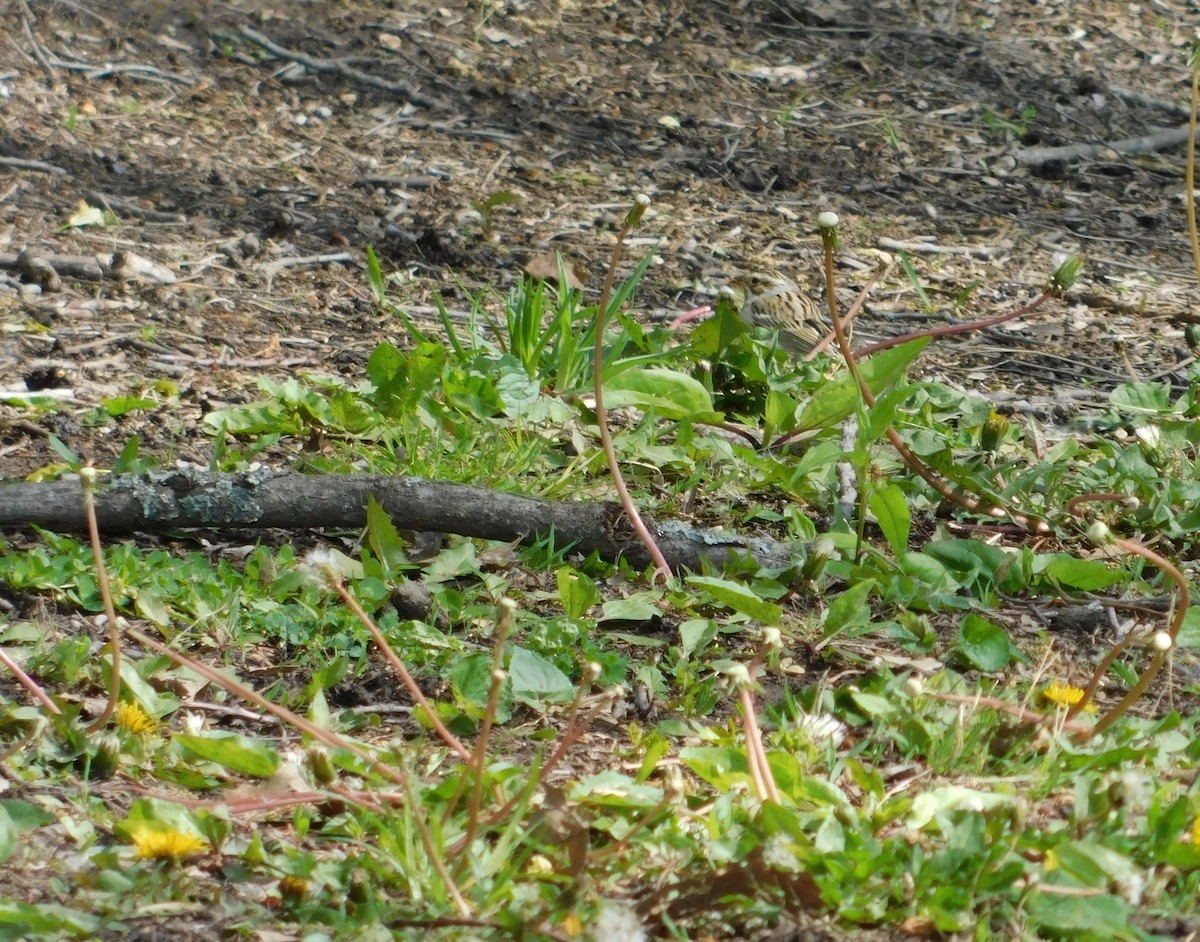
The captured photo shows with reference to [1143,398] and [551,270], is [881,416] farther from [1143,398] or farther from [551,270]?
[551,270]

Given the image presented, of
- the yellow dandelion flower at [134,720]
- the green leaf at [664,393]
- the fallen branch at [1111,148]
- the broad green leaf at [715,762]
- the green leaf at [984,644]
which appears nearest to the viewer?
the broad green leaf at [715,762]

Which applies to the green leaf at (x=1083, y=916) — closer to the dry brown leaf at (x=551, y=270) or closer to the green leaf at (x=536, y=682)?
the green leaf at (x=536, y=682)

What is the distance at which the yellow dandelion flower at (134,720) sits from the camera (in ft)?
6.98

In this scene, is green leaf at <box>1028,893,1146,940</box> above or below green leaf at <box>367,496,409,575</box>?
above

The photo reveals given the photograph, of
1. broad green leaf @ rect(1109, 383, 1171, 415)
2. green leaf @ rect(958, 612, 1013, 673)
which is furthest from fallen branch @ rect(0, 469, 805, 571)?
broad green leaf @ rect(1109, 383, 1171, 415)

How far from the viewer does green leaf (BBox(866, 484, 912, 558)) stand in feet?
9.25

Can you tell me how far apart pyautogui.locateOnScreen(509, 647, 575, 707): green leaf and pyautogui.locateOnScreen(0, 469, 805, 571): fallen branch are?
0.52 metres

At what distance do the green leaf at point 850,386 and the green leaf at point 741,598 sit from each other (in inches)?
29.7

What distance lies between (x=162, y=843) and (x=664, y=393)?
2039mm

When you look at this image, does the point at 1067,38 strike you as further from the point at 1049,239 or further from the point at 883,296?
the point at 883,296

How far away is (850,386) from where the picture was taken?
10.8 feet

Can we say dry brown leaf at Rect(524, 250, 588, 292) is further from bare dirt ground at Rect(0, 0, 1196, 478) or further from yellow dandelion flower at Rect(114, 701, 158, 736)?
yellow dandelion flower at Rect(114, 701, 158, 736)

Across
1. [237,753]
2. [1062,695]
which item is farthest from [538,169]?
[237,753]

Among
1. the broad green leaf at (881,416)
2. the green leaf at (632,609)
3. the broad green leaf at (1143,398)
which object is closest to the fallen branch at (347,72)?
the broad green leaf at (1143,398)
